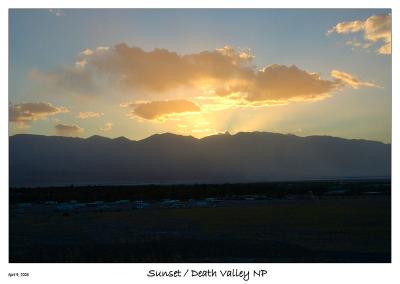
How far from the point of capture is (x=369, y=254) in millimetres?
12719

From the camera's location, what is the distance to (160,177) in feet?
433

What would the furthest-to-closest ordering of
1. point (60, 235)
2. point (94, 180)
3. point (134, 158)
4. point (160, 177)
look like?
point (134, 158) < point (160, 177) < point (94, 180) < point (60, 235)

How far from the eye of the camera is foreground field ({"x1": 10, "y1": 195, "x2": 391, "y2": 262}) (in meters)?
12.7

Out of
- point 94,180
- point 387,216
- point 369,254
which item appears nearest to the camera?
point 369,254

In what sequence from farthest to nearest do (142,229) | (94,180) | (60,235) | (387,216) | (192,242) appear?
(94,180) < (387,216) < (142,229) < (60,235) < (192,242)

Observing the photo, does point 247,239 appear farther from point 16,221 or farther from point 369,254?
point 16,221

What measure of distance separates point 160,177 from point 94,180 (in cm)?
1771

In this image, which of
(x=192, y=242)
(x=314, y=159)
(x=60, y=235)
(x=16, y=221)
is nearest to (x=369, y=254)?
(x=192, y=242)

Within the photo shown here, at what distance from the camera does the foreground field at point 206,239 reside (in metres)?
12.7

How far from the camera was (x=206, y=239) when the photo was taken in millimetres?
15461

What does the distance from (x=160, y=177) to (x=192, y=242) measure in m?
118

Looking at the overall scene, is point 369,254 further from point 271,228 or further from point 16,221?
point 16,221
